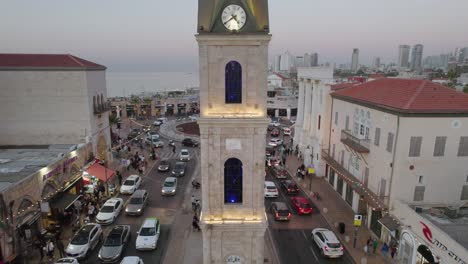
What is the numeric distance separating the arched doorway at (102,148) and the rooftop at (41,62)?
858 centimetres

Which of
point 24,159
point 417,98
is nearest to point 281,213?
point 417,98

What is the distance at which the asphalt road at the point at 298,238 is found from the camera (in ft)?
74.4

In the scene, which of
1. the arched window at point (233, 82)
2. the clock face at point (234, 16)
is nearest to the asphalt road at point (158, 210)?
the arched window at point (233, 82)

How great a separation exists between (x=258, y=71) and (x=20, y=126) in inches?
1158

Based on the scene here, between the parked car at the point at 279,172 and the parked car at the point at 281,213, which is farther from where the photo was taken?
the parked car at the point at 279,172

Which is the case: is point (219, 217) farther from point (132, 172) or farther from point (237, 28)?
point (132, 172)

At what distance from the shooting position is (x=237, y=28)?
45.8ft

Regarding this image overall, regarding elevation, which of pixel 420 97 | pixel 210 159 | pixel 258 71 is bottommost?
pixel 210 159

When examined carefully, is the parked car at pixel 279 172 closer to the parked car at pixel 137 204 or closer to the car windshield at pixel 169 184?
the car windshield at pixel 169 184

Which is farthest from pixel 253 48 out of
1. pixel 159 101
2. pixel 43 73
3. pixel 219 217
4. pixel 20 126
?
pixel 159 101

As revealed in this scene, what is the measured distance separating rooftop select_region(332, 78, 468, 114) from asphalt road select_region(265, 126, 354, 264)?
36.0 feet

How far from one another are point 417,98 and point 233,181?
1591cm

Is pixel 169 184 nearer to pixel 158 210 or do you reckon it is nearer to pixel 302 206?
pixel 158 210

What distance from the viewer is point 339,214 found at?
97.3 ft
